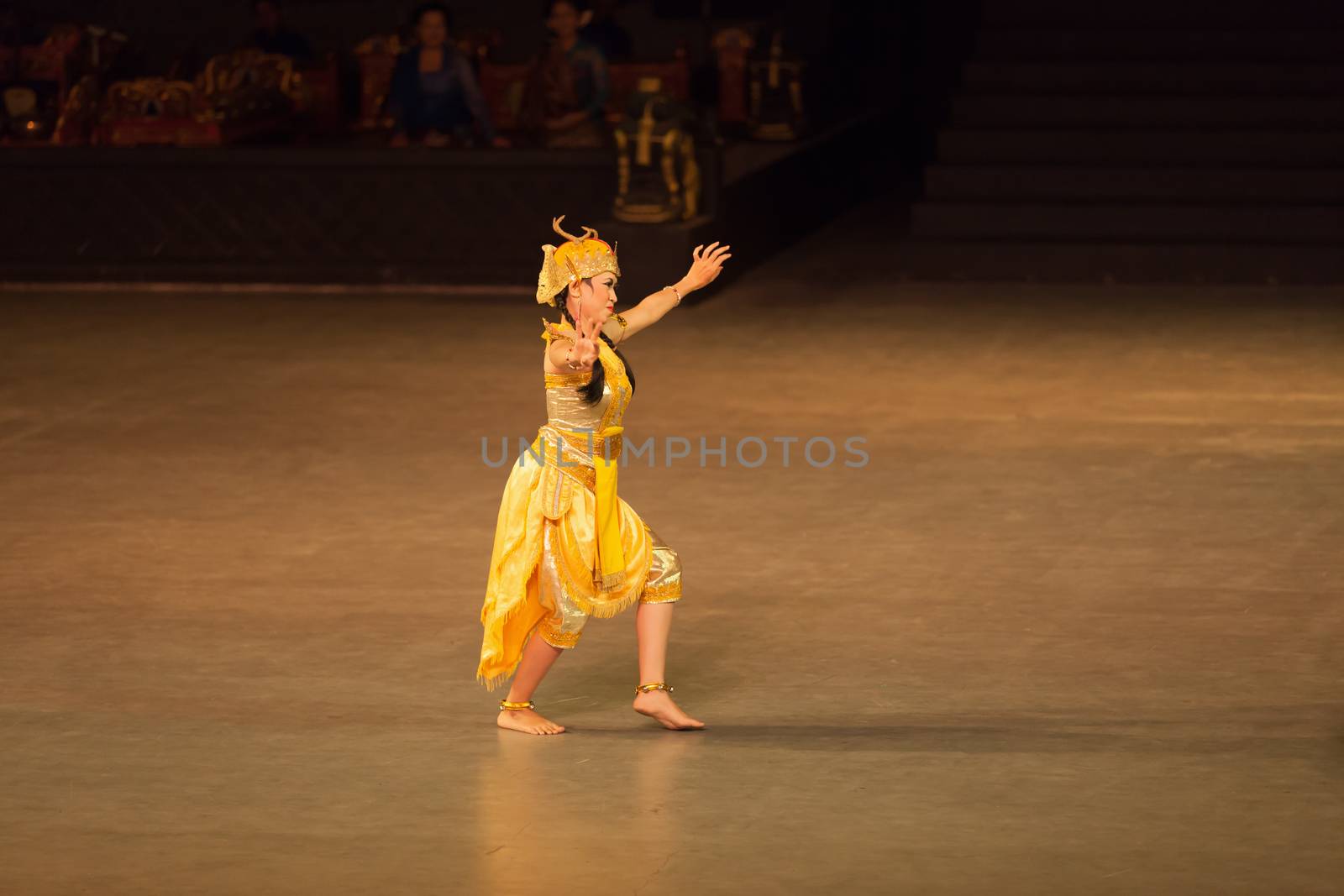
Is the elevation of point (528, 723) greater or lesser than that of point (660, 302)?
lesser

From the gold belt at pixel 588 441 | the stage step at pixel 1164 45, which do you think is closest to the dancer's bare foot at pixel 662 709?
the gold belt at pixel 588 441

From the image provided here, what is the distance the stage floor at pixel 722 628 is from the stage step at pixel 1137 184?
337 centimetres

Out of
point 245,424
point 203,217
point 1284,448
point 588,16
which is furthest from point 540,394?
point 588,16

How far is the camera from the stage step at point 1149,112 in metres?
16.3

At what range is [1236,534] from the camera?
8133mm

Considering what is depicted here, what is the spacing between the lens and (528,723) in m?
6.01

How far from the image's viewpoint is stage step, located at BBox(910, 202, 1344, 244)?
49.8 ft

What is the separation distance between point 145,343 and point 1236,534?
263 inches

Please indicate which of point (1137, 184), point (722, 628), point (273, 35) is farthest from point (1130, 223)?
point (722, 628)

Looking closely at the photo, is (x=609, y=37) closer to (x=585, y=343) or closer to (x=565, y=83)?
(x=565, y=83)

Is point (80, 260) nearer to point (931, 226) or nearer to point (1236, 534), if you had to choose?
point (931, 226)

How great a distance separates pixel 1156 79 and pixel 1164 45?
1.87 feet

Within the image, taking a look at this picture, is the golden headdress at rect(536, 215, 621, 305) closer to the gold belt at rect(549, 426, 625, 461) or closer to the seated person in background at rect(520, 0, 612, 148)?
the gold belt at rect(549, 426, 625, 461)

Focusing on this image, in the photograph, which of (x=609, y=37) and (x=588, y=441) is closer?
(x=588, y=441)
